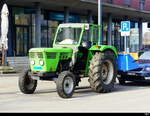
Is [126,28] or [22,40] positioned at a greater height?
[126,28]

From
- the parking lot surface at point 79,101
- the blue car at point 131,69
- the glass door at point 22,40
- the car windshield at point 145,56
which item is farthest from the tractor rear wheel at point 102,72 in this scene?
the glass door at point 22,40

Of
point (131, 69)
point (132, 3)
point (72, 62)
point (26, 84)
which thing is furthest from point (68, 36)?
point (132, 3)

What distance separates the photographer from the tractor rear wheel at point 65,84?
35.4ft

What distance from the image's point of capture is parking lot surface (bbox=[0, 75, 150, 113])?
29.5 feet

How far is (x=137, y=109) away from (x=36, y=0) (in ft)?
56.6

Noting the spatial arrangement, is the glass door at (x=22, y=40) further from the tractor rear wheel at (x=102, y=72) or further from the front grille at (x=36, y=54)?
the front grille at (x=36, y=54)

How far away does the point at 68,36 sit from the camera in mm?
12656

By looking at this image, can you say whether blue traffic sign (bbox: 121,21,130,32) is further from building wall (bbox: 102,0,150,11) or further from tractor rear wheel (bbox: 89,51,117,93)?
building wall (bbox: 102,0,150,11)

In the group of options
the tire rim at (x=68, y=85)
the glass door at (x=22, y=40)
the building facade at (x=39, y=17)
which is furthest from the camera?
the glass door at (x=22, y=40)

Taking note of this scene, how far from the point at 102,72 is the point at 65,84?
198 cm

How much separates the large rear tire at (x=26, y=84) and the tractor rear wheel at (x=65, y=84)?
171 cm

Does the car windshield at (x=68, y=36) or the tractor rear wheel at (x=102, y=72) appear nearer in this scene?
the tractor rear wheel at (x=102, y=72)

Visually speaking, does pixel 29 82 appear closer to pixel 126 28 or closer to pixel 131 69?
pixel 131 69

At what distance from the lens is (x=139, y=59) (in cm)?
1577
